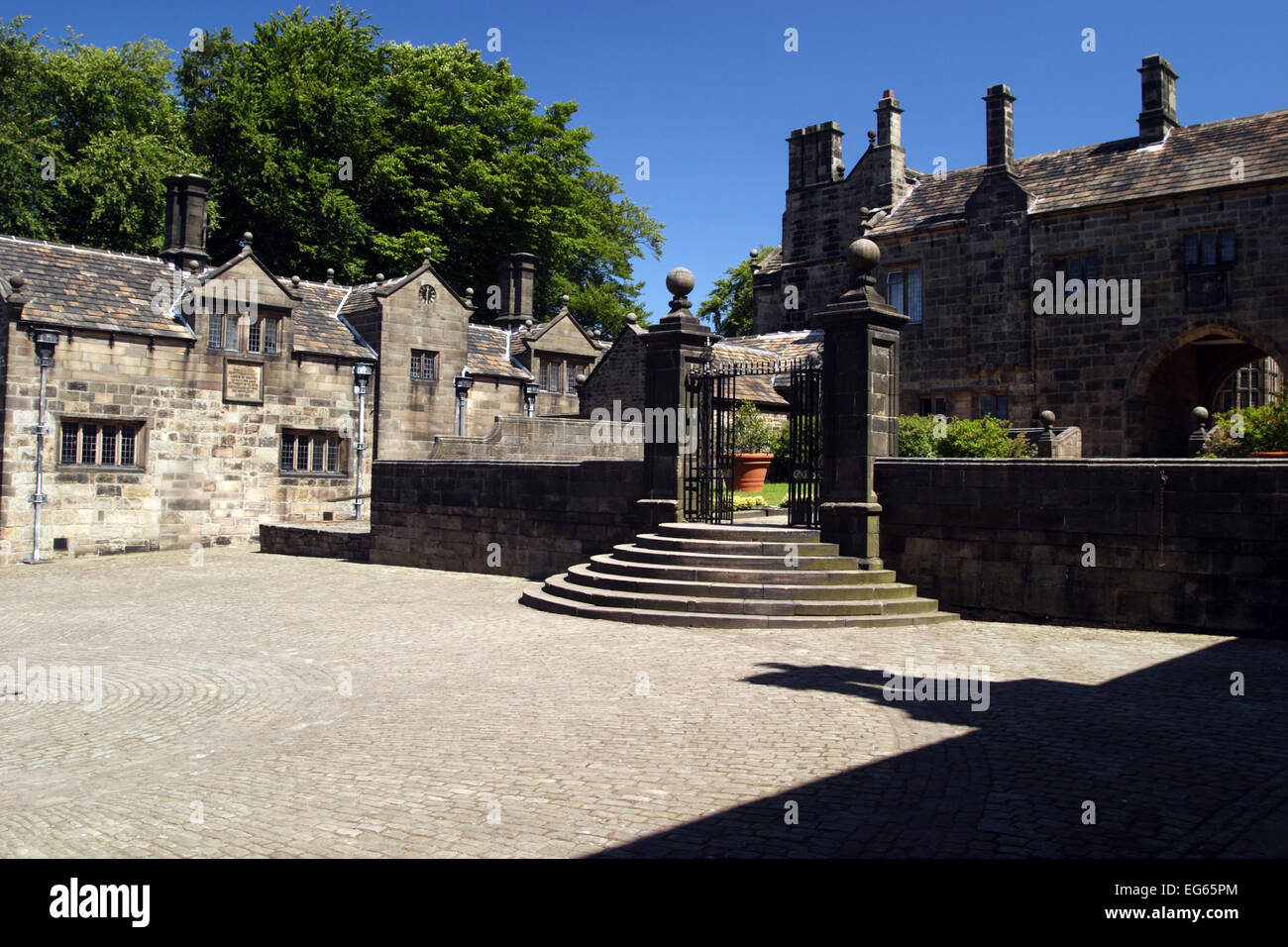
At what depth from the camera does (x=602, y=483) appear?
17.9 m

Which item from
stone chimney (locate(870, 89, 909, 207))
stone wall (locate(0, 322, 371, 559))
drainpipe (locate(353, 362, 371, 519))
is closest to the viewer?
stone wall (locate(0, 322, 371, 559))

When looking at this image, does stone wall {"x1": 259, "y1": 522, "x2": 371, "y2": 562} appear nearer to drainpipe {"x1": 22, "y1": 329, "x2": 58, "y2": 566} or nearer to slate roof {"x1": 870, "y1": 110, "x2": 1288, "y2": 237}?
drainpipe {"x1": 22, "y1": 329, "x2": 58, "y2": 566}

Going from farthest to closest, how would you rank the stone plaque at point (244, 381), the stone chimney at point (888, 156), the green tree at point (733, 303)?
the green tree at point (733, 303) < the stone chimney at point (888, 156) < the stone plaque at point (244, 381)

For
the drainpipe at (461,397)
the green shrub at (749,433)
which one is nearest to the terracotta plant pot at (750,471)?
the green shrub at (749,433)

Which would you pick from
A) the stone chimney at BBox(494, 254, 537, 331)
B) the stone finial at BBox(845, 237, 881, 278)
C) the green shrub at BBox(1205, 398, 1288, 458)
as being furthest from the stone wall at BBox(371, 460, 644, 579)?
the stone chimney at BBox(494, 254, 537, 331)

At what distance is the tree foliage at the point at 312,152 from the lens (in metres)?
37.3

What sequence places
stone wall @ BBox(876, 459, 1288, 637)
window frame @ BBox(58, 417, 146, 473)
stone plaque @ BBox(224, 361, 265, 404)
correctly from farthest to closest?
1. stone plaque @ BBox(224, 361, 265, 404)
2. window frame @ BBox(58, 417, 146, 473)
3. stone wall @ BBox(876, 459, 1288, 637)

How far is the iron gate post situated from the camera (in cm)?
1434

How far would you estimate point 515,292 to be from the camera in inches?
1473

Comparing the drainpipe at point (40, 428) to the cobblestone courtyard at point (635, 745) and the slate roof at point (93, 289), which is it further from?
the cobblestone courtyard at point (635, 745)

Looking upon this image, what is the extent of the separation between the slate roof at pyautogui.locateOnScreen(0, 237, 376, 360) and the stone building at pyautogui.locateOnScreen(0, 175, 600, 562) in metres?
0.05

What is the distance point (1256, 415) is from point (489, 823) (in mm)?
18248

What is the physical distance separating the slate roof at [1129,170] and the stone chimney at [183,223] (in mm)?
19508
